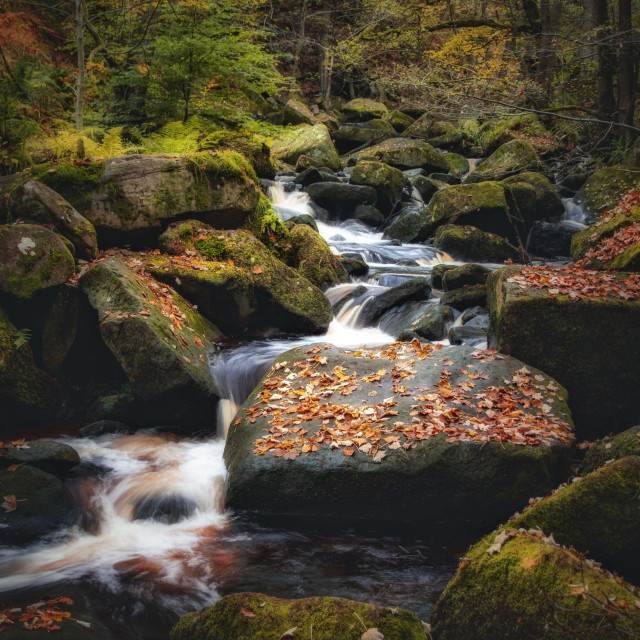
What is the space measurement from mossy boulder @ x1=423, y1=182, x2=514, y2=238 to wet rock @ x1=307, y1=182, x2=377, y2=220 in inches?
99.5

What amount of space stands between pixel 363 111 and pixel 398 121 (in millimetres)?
2520

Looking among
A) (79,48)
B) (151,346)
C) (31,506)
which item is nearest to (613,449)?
(151,346)

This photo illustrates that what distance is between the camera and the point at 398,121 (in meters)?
26.7

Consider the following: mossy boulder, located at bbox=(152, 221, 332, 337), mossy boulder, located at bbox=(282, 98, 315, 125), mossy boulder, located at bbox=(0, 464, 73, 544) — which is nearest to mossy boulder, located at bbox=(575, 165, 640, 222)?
mossy boulder, located at bbox=(152, 221, 332, 337)

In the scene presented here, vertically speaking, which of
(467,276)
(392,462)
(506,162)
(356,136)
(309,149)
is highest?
(356,136)

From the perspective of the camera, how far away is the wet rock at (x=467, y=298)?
31.7ft

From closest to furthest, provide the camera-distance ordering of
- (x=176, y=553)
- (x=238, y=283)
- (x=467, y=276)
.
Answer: (x=176, y=553)
(x=238, y=283)
(x=467, y=276)

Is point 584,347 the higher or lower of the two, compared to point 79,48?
lower

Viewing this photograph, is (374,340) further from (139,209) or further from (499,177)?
(499,177)

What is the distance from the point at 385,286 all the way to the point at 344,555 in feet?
24.4

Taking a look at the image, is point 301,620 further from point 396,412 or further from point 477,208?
point 477,208

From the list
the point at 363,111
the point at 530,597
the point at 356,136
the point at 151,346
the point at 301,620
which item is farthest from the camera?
the point at 363,111

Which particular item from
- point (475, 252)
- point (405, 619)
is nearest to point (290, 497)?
point (405, 619)

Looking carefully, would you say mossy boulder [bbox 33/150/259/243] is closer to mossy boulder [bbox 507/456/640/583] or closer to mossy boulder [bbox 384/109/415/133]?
mossy boulder [bbox 507/456/640/583]
